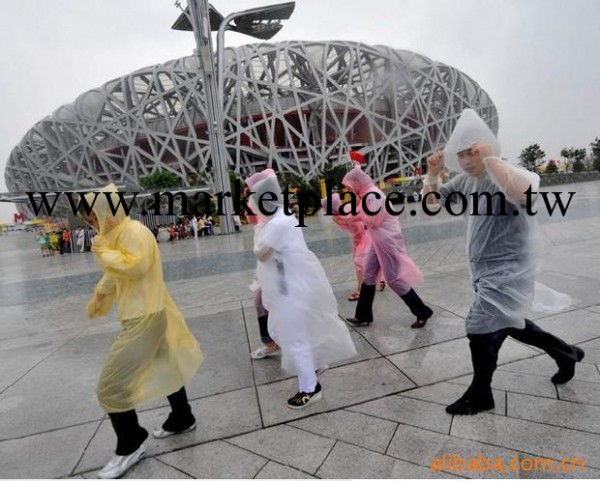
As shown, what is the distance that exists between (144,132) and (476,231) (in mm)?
48767

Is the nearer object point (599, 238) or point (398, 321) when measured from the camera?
point (398, 321)

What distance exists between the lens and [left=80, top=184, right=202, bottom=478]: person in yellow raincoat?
208 cm

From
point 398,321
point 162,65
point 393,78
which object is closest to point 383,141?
point 393,78

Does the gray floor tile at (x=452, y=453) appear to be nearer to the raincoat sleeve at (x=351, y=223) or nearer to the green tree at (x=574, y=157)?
the raincoat sleeve at (x=351, y=223)

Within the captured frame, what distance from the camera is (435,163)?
2.67 m

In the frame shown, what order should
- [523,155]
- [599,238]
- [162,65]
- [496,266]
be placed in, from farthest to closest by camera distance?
[523,155], [162,65], [599,238], [496,266]

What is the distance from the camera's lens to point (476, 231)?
242cm

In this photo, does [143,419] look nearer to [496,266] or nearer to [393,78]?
[496,266]

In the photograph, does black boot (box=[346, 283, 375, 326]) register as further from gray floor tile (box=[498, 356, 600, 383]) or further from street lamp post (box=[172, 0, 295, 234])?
street lamp post (box=[172, 0, 295, 234])

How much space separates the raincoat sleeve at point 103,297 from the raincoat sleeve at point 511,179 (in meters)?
2.25

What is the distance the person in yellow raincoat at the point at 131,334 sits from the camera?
2084mm

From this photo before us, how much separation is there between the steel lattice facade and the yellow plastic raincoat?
41.0 metres

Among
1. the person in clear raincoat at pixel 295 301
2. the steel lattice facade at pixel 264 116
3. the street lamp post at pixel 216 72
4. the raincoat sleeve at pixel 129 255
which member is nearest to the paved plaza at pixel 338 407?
the person in clear raincoat at pixel 295 301

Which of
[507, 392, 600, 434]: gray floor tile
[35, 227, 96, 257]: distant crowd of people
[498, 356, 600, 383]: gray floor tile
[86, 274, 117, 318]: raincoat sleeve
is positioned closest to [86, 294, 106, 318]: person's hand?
[86, 274, 117, 318]: raincoat sleeve
